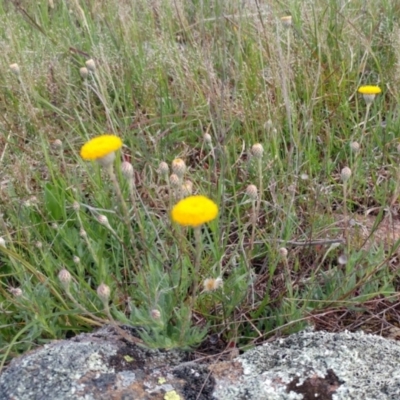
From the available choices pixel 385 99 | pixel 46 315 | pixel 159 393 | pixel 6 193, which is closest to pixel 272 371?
pixel 159 393

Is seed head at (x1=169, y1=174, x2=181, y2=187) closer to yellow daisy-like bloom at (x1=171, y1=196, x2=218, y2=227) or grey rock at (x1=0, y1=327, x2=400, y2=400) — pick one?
yellow daisy-like bloom at (x1=171, y1=196, x2=218, y2=227)

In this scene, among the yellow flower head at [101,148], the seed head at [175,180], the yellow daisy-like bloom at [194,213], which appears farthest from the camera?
the seed head at [175,180]

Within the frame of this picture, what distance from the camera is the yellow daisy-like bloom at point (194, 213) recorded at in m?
1.04

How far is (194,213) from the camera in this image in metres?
1.05

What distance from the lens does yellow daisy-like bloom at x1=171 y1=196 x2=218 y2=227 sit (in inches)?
41.1

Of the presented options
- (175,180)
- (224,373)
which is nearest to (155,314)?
(224,373)

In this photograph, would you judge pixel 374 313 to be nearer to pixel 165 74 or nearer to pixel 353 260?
pixel 353 260

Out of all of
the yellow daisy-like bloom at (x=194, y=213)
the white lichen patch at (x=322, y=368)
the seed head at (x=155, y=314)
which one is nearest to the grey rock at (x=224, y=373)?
the white lichen patch at (x=322, y=368)

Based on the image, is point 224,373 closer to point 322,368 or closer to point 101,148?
point 322,368

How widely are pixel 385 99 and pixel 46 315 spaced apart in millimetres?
1772

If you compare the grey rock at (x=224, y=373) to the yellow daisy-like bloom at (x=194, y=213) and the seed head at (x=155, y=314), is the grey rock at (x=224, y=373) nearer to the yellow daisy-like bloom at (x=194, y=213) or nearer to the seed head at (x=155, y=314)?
the seed head at (x=155, y=314)

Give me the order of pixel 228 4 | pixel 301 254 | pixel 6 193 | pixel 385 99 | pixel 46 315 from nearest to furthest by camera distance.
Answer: pixel 46 315 < pixel 301 254 < pixel 6 193 < pixel 385 99 < pixel 228 4

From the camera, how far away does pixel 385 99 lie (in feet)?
8.16

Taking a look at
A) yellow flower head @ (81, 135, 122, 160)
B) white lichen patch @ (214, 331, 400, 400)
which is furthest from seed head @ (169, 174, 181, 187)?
white lichen patch @ (214, 331, 400, 400)
